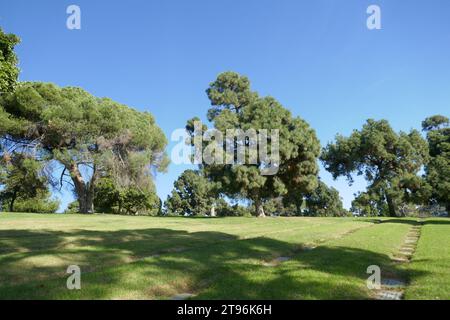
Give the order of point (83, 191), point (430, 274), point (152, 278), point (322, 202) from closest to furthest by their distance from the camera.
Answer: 1. point (152, 278)
2. point (430, 274)
3. point (83, 191)
4. point (322, 202)

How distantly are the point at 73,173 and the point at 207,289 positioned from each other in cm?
3743

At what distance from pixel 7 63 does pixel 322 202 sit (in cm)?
7949

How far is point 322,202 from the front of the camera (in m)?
91.6

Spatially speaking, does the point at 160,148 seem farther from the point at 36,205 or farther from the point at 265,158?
the point at 36,205

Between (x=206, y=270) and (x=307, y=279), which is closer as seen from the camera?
(x=307, y=279)

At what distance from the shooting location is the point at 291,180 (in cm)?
4197

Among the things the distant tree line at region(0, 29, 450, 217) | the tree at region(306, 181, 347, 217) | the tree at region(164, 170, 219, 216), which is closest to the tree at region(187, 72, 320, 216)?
the distant tree line at region(0, 29, 450, 217)

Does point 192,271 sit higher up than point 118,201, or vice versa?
point 118,201

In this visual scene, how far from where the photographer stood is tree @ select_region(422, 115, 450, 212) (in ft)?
138

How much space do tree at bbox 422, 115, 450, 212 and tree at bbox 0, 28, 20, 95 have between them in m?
33.1

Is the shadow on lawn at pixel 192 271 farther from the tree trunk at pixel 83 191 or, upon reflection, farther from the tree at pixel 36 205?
the tree at pixel 36 205

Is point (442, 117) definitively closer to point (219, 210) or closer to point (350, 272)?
point (219, 210)

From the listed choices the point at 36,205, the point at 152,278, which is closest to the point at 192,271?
the point at 152,278

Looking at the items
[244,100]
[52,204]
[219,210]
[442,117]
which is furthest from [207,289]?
[219,210]
